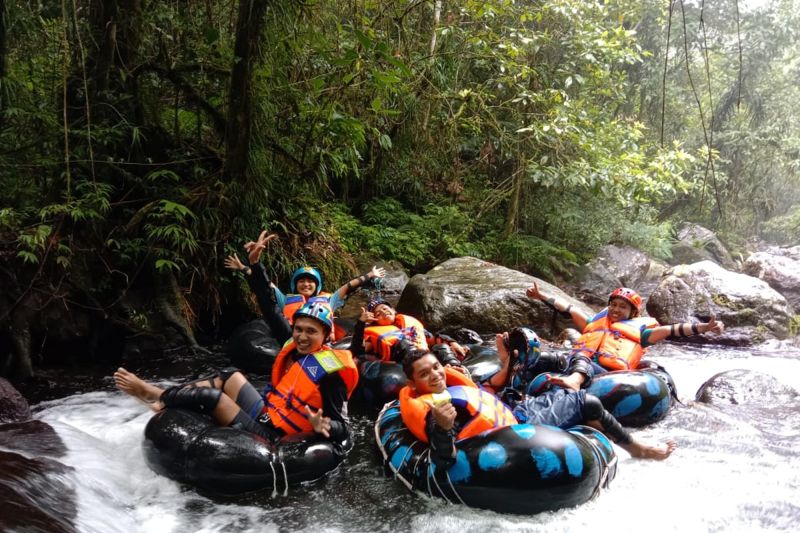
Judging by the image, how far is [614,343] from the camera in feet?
18.4

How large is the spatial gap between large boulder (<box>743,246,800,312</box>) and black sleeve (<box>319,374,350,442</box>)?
10.1m

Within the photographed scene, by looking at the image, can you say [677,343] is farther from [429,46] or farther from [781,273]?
[429,46]

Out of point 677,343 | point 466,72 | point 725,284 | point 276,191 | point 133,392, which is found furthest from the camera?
point 466,72

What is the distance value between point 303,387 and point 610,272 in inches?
379

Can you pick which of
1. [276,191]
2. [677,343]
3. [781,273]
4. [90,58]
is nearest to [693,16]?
[781,273]

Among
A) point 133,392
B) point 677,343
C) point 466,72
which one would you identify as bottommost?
point 677,343

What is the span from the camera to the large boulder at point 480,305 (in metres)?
7.65

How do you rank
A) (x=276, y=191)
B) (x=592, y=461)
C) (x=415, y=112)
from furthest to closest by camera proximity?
(x=415, y=112) → (x=276, y=191) → (x=592, y=461)

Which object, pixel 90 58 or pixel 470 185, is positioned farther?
pixel 470 185

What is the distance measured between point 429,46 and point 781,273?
27.6 feet

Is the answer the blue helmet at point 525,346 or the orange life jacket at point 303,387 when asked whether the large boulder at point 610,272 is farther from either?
the orange life jacket at point 303,387

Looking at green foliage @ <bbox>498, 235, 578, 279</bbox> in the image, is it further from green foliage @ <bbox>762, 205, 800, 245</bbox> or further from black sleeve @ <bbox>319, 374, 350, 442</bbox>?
green foliage @ <bbox>762, 205, 800, 245</bbox>

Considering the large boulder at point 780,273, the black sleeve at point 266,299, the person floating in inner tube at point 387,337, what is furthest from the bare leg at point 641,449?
the large boulder at point 780,273

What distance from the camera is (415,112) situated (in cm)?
993
